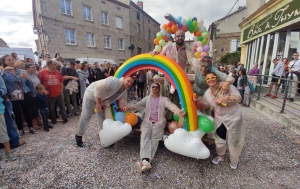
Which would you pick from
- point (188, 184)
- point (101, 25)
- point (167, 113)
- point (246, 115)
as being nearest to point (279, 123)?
point (246, 115)

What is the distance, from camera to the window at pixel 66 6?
14483 millimetres

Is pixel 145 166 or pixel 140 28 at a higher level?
pixel 140 28

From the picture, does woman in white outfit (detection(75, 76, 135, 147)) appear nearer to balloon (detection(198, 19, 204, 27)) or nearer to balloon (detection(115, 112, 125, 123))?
balloon (detection(115, 112, 125, 123))

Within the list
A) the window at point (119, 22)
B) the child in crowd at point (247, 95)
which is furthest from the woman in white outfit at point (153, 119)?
the window at point (119, 22)

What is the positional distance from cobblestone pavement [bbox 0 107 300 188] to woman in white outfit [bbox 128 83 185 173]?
0.93 ft

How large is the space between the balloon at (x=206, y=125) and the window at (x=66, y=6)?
55.9 ft

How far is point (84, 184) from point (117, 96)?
154 centimetres

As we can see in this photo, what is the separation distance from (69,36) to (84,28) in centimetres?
194

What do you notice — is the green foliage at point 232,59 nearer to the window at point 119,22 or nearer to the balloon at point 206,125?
the window at point 119,22

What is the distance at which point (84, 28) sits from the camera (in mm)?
16125

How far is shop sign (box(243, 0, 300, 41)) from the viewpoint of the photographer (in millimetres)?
5992

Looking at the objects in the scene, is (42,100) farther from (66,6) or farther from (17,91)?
(66,6)

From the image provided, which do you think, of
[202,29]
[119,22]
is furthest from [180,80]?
[119,22]

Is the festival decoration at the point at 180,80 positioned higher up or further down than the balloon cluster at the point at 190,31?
further down
